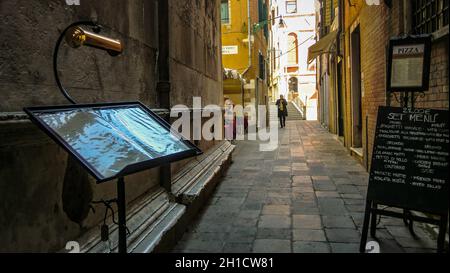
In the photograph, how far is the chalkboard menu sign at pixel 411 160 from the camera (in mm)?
3750

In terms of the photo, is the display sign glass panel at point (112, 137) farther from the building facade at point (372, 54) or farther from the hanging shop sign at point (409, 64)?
the building facade at point (372, 54)

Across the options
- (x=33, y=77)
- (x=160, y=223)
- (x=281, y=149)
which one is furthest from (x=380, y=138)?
(x=281, y=149)

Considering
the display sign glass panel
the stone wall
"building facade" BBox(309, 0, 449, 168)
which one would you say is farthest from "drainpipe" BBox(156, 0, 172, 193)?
"building facade" BBox(309, 0, 449, 168)

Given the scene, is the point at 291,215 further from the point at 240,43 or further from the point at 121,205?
the point at 240,43

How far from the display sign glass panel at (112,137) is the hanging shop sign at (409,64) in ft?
8.85

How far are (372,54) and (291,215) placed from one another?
3697mm

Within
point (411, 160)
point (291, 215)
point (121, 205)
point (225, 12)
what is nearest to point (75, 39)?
point (121, 205)

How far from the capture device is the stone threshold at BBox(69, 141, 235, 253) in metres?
3.57

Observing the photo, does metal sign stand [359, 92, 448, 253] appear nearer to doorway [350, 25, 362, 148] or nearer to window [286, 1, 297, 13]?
doorway [350, 25, 362, 148]

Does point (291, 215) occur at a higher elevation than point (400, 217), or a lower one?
lower

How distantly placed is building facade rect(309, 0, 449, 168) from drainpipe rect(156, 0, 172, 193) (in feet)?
10.1

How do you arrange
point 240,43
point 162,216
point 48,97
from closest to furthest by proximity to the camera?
1. point 48,97
2. point 162,216
3. point 240,43

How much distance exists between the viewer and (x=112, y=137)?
2580mm
